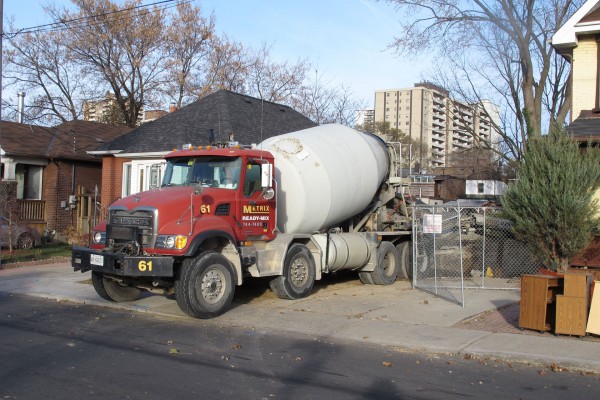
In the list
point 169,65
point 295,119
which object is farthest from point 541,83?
point 169,65

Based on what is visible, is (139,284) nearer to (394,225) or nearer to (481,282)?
(394,225)

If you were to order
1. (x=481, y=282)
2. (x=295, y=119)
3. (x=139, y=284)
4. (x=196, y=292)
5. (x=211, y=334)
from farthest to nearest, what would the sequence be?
(x=295, y=119) → (x=481, y=282) → (x=139, y=284) → (x=196, y=292) → (x=211, y=334)

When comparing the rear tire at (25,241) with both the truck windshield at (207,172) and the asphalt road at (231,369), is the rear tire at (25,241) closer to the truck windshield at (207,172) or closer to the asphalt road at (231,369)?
the truck windshield at (207,172)

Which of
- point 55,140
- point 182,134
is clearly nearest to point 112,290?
point 182,134

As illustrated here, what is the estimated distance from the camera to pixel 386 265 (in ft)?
50.0

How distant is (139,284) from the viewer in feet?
36.2

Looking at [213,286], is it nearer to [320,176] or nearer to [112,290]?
[112,290]

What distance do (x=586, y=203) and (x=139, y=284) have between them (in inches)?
345

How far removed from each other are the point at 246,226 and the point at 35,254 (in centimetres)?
1155

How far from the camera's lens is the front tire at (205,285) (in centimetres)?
1019

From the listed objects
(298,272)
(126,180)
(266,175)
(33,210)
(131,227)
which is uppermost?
(126,180)

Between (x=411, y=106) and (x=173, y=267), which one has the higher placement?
(x=411, y=106)

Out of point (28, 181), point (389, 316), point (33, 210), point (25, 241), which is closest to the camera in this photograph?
point (389, 316)

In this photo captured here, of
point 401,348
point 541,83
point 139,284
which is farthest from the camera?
point 541,83
